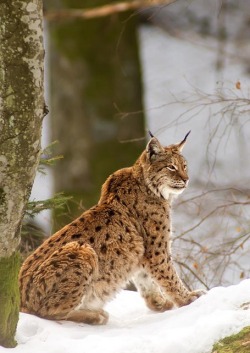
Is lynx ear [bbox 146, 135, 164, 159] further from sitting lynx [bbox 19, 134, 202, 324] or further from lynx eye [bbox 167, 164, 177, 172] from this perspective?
lynx eye [bbox 167, 164, 177, 172]

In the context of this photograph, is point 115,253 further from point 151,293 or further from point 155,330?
point 155,330

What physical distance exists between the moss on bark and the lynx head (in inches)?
71.3

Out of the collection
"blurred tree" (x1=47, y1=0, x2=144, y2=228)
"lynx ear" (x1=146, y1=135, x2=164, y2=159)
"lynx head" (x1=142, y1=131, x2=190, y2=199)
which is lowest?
"lynx head" (x1=142, y1=131, x2=190, y2=199)

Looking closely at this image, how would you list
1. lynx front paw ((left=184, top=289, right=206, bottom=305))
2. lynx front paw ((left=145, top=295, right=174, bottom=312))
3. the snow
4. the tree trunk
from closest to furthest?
1. the tree trunk
2. the snow
3. lynx front paw ((left=184, top=289, right=206, bottom=305))
4. lynx front paw ((left=145, top=295, right=174, bottom=312))

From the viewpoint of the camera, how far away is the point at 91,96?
12969 millimetres

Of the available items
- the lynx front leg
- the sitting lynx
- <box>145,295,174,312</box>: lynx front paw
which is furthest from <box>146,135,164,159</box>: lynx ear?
<box>145,295,174,312</box>: lynx front paw

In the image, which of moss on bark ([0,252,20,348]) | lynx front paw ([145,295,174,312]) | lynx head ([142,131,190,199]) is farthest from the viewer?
lynx head ([142,131,190,199])

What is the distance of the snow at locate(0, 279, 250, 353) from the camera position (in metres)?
6.74

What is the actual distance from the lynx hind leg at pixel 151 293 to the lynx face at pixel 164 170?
62cm

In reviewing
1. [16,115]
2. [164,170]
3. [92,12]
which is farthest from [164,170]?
[92,12]

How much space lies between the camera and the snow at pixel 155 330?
6.74 m

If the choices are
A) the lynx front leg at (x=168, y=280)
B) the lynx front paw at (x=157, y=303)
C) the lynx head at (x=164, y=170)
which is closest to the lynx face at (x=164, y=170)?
the lynx head at (x=164, y=170)

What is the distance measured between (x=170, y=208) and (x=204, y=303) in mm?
1362

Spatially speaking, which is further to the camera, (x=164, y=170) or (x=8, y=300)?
(x=164, y=170)
